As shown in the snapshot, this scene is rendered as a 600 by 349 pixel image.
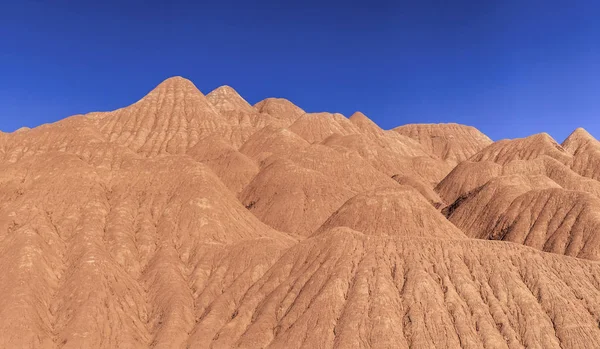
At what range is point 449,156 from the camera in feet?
646

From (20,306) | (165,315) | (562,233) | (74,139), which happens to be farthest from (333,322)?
(74,139)

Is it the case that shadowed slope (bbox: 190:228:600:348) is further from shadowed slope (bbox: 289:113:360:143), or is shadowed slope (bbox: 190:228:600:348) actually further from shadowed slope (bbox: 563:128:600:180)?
shadowed slope (bbox: 289:113:360:143)

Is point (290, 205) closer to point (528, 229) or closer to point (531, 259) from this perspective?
point (528, 229)

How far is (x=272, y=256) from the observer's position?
234ft

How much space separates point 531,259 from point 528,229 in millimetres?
34977

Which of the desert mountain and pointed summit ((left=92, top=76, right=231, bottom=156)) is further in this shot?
pointed summit ((left=92, top=76, right=231, bottom=156))

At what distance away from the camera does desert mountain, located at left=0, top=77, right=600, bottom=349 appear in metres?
55.1

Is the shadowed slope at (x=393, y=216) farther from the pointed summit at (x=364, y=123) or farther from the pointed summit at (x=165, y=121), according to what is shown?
the pointed summit at (x=364, y=123)

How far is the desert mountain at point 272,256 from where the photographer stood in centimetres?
5512

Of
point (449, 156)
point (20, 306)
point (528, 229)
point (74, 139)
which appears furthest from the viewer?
point (449, 156)

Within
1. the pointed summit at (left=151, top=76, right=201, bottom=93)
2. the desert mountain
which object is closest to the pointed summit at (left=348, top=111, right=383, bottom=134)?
the pointed summit at (left=151, top=76, right=201, bottom=93)

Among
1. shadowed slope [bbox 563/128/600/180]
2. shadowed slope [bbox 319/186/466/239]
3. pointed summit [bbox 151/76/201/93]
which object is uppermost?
pointed summit [bbox 151/76/201/93]

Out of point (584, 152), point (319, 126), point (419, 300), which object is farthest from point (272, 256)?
point (584, 152)

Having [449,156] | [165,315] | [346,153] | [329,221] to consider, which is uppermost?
[449,156]
